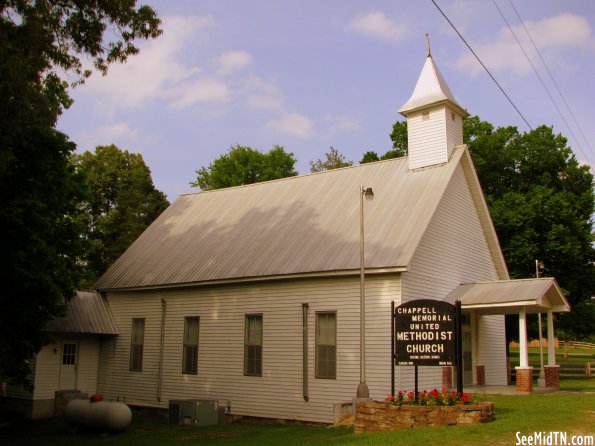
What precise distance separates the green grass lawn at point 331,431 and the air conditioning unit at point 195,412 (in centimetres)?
36

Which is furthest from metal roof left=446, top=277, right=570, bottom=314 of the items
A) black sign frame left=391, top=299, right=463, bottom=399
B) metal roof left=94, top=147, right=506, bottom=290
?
black sign frame left=391, top=299, right=463, bottom=399

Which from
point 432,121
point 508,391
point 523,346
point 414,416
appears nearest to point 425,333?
point 414,416

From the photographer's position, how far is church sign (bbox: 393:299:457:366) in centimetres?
1427

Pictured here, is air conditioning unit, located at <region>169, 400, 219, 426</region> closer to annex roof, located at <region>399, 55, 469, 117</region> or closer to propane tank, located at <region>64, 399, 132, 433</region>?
propane tank, located at <region>64, 399, 132, 433</region>

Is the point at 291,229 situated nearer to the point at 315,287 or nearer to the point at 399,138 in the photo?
the point at 315,287

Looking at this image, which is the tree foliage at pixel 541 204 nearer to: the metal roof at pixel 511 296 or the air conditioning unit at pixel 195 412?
the metal roof at pixel 511 296

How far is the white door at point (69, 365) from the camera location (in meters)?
24.6

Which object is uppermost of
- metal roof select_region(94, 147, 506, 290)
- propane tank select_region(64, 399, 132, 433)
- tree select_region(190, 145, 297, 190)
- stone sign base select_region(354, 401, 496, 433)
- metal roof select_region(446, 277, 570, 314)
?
tree select_region(190, 145, 297, 190)

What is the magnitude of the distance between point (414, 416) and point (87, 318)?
1621cm

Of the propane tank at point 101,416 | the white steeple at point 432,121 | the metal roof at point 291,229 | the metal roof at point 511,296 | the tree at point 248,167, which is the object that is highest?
the tree at point 248,167

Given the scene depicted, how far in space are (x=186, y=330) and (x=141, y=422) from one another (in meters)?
3.61

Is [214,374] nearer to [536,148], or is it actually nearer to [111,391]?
[111,391]

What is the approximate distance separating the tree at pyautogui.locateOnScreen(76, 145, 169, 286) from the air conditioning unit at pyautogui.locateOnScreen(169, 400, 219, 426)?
25.9 m

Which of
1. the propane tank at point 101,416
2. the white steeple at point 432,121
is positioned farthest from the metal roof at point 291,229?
the propane tank at point 101,416
